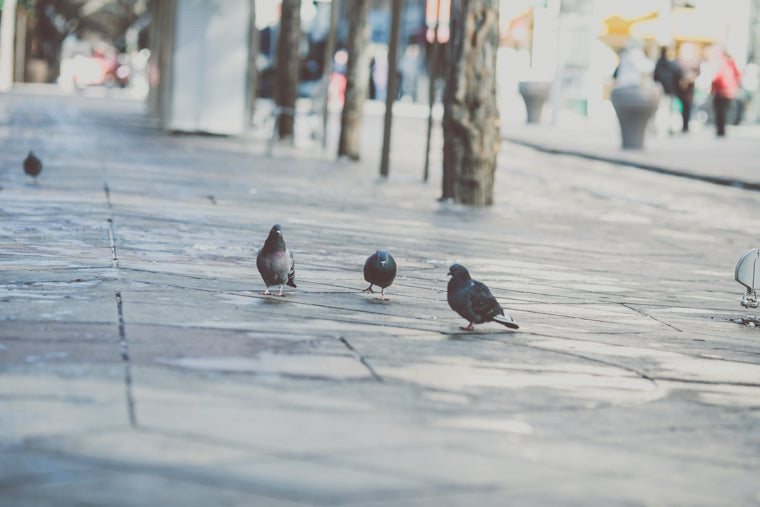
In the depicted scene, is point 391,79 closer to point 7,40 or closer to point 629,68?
point 629,68

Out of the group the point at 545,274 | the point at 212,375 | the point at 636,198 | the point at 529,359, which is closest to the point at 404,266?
the point at 545,274

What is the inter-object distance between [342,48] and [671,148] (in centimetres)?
3258

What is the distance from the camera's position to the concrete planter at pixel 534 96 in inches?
1328

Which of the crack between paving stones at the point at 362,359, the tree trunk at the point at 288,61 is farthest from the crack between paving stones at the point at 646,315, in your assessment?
the tree trunk at the point at 288,61

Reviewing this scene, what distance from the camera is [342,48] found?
55.2m

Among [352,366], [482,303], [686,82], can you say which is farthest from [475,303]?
[686,82]

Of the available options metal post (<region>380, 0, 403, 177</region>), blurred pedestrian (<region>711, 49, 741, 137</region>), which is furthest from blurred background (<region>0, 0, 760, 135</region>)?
blurred pedestrian (<region>711, 49, 741, 137</region>)

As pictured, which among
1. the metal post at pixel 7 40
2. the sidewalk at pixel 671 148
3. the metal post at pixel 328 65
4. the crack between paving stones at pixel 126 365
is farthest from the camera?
the metal post at pixel 7 40

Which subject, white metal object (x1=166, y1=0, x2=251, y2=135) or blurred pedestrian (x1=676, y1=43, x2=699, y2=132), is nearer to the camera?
white metal object (x1=166, y1=0, x2=251, y2=135)

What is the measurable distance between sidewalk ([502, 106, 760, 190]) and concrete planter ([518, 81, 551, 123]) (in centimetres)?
44

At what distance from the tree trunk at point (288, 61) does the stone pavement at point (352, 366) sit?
35.7 feet

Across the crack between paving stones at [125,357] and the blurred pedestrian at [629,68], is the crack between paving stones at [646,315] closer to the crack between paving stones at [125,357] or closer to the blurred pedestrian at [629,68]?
the crack between paving stones at [125,357]

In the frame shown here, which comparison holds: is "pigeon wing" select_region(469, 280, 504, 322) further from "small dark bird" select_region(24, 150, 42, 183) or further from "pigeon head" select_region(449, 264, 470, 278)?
"small dark bird" select_region(24, 150, 42, 183)

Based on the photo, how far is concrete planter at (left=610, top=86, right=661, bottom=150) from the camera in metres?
23.3
